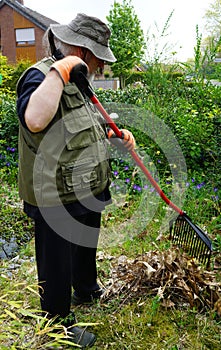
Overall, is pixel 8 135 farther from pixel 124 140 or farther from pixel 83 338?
pixel 83 338

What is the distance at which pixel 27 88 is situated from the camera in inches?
68.1

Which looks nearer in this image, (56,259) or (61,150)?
(61,150)

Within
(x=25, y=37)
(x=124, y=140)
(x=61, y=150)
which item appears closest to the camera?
(x=61, y=150)

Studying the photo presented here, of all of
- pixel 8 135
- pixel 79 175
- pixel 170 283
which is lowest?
pixel 170 283

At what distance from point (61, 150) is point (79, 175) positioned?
172 mm

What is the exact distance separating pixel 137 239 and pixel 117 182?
1.34m

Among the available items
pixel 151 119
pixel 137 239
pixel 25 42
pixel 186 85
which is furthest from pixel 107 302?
pixel 25 42

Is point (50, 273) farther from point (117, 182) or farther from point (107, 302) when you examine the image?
point (117, 182)

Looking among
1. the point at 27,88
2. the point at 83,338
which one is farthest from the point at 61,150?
the point at 83,338

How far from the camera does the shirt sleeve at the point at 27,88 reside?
169 cm

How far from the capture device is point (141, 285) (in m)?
2.66

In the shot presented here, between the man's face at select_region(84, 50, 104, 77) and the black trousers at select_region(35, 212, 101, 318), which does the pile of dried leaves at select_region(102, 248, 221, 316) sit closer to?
the black trousers at select_region(35, 212, 101, 318)

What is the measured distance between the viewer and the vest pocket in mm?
1881

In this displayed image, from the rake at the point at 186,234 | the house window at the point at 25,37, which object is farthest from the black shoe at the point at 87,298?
the house window at the point at 25,37
